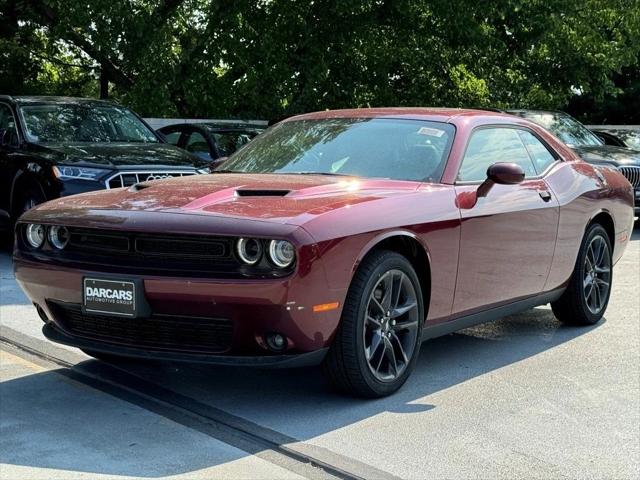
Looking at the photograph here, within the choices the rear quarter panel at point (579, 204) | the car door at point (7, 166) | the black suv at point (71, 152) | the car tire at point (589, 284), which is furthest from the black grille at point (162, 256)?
the car door at point (7, 166)

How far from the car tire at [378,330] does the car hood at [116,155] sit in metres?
4.86

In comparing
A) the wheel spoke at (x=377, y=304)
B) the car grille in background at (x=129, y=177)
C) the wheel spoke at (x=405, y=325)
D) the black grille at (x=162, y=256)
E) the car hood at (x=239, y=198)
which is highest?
the car hood at (x=239, y=198)

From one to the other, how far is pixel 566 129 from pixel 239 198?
10393 mm

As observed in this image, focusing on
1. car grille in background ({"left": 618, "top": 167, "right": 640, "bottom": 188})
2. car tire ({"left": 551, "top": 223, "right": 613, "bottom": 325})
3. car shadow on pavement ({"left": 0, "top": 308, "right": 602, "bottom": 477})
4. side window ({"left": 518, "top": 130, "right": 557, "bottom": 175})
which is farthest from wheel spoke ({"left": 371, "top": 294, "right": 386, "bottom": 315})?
car grille in background ({"left": 618, "top": 167, "right": 640, "bottom": 188})

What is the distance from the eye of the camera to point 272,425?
4543mm

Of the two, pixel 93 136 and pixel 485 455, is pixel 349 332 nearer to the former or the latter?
pixel 485 455

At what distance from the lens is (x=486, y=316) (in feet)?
18.9

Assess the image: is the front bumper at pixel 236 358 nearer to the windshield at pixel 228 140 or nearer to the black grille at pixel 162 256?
the black grille at pixel 162 256

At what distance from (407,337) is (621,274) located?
4.95 metres

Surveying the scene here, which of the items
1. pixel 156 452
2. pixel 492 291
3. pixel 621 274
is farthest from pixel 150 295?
pixel 621 274

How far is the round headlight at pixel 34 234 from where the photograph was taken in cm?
511

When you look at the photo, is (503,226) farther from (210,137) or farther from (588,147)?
(588,147)

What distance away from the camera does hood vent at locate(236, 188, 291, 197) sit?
492cm

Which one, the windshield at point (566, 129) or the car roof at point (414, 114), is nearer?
the car roof at point (414, 114)
